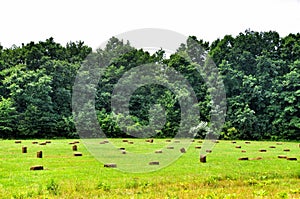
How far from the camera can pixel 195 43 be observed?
1981 inches

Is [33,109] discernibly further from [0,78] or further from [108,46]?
[108,46]

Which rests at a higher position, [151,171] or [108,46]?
[108,46]

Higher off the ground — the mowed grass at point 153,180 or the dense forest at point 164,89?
the dense forest at point 164,89

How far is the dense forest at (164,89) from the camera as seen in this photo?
41.1m

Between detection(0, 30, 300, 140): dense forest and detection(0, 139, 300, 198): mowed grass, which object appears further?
detection(0, 30, 300, 140): dense forest

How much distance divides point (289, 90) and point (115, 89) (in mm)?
19472

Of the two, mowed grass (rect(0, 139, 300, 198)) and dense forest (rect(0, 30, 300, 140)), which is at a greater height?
dense forest (rect(0, 30, 300, 140))

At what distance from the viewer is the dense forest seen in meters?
41.1

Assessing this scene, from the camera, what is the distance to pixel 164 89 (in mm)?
47344

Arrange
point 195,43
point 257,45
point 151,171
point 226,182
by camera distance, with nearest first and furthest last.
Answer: point 226,182 < point 151,171 < point 257,45 < point 195,43

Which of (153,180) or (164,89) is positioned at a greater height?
(164,89)

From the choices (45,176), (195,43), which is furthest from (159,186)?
(195,43)

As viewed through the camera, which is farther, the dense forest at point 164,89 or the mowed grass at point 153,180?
the dense forest at point 164,89

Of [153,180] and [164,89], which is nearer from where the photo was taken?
[153,180]
